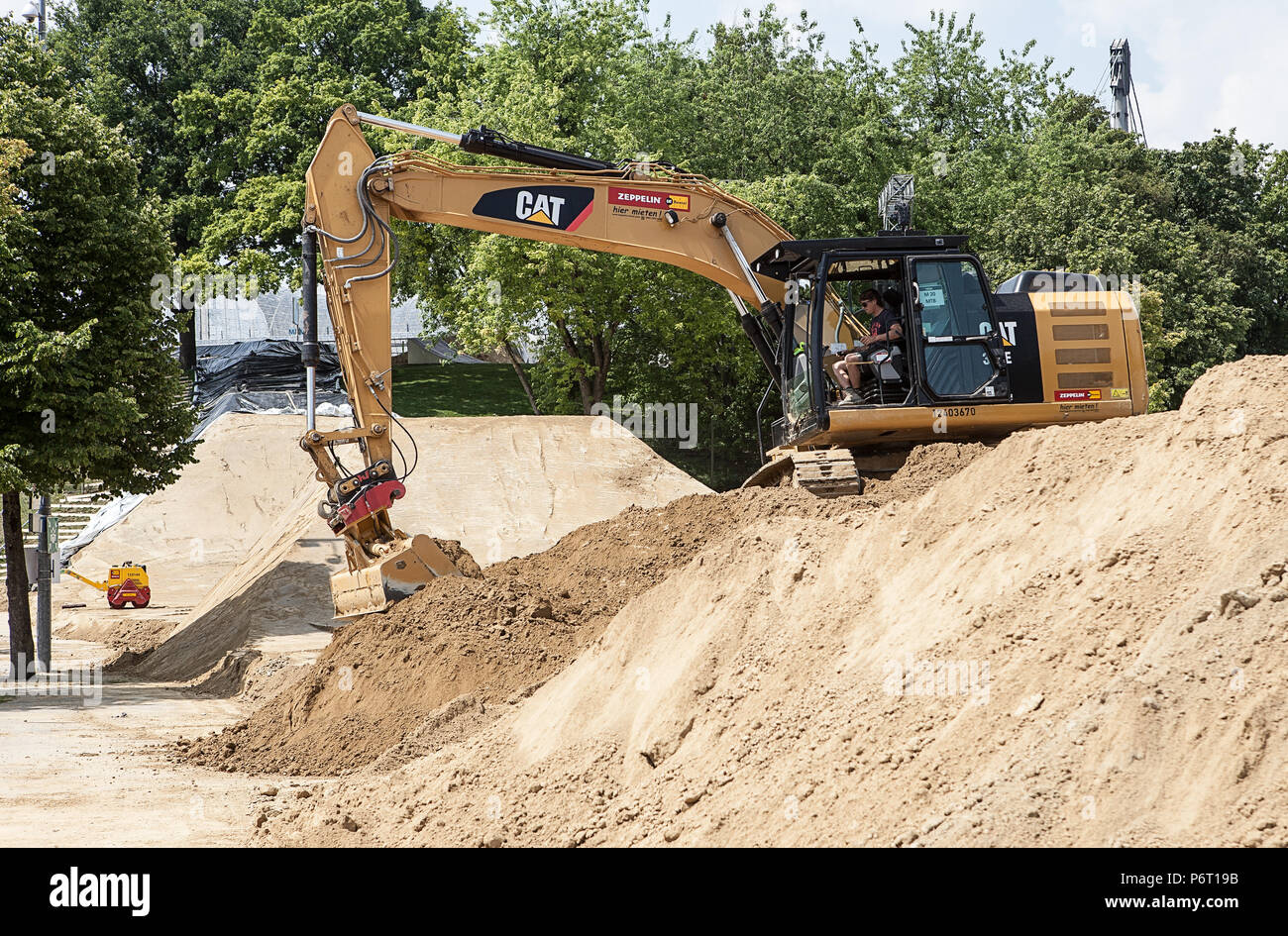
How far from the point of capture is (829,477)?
11.1 meters

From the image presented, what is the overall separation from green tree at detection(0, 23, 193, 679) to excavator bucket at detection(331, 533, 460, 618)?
5.07 m

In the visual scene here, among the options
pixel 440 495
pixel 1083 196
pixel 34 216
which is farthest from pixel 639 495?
pixel 1083 196

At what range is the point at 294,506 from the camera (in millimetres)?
22797

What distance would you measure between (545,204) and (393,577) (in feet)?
14.2

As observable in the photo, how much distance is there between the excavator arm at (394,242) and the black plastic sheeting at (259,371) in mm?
22728

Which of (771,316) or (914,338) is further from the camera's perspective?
(771,316)

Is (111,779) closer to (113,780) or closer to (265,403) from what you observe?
(113,780)

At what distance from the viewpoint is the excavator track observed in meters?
11.1

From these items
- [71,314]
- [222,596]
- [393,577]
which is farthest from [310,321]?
[222,596]

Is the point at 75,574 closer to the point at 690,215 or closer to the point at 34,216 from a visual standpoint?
the point at 34,216

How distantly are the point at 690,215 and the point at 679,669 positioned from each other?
277 inches

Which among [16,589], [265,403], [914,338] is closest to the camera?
[914,338]

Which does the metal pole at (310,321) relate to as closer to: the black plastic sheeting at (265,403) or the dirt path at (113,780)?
the dirt path at (113,780)
